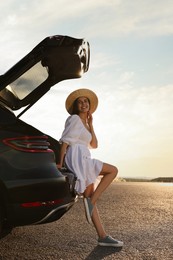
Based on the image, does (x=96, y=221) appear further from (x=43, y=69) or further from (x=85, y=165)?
(x=43, y=69)

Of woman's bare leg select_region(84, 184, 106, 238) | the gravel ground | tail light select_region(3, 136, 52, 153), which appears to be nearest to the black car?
tail light select_region(3, 136, 52, 153)

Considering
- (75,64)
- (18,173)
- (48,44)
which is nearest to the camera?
(18,173)

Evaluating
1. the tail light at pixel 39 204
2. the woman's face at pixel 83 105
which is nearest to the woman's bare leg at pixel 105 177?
the woman's face at pixel 83 105

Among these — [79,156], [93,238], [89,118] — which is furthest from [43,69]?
[93,238]

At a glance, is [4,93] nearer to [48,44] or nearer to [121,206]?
[48,44]

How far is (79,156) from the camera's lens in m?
5.75

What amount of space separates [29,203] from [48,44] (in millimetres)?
1637

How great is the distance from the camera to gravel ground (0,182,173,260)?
531 cm

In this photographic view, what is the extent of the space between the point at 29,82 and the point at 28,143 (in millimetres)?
1538

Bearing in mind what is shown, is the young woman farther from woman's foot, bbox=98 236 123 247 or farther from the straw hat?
the straw hat

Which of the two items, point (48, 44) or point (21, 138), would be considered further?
point (48, 44)

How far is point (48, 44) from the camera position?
5.15 m

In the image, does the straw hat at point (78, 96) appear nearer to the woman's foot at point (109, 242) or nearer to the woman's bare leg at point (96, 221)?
the woman's bare leg at point (96, 221)

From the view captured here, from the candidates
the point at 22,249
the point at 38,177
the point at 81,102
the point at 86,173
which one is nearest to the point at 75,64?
the point at 81,102
